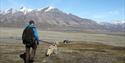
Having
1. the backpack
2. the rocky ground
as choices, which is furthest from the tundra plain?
the backpack

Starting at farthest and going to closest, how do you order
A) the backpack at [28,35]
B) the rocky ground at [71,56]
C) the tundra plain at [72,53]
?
1. the tundra plain at [72,53]
2. the rocky ground at [71,56]
3. the backpack at [28,35]

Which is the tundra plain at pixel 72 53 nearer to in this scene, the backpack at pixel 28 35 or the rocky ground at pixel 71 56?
the rocky ground at pixel 71 56

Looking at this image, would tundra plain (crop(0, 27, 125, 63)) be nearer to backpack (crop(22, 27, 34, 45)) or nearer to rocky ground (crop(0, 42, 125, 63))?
rocky ground (crop(0, 42, 125, 63))

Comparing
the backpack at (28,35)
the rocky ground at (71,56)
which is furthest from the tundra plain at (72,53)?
the backpack at (28,35)

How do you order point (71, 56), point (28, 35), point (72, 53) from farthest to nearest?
point (72, 53) < point (71, 56) < point (28, 35)

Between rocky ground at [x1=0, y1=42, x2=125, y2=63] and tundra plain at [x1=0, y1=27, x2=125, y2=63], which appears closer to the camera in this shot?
rocky ground at [x1=0, y1=42, x2=125, y2=63]

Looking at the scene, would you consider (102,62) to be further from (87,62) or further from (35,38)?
(35,38)

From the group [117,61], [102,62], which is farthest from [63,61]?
[117,61]

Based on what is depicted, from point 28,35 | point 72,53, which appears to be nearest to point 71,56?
point 72,53

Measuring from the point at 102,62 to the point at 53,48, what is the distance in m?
6.60

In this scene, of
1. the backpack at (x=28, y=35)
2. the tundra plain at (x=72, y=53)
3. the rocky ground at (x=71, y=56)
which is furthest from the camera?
the tundra plain at (x=72, y=53)

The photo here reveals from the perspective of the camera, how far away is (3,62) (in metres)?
19.9

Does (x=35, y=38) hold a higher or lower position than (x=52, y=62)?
higher

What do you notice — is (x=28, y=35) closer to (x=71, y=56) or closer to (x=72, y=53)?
(x=71, y=56)
